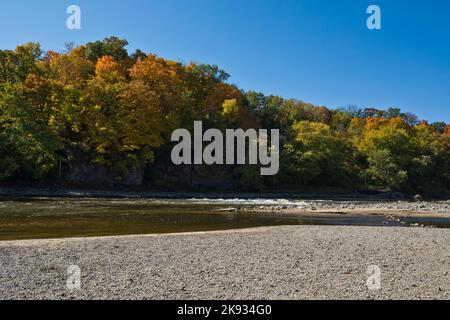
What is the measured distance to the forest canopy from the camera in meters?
54.9

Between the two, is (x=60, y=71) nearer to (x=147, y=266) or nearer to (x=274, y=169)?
(x=274, y=169)

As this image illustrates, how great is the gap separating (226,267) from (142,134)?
53180mm

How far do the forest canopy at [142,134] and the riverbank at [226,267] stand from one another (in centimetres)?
4152

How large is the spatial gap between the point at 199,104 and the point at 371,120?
62.2 m

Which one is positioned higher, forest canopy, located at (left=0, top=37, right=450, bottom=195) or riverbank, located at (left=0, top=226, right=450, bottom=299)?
forest canopy, located at (left=0, top=37, right=450, bottom=195)

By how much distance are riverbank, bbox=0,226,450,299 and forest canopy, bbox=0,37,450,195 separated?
4152cm

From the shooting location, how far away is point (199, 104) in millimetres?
83125

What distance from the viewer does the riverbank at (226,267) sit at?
9484 mm

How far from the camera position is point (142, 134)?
2494 inches

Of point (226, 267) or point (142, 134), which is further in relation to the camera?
point (142, 134)

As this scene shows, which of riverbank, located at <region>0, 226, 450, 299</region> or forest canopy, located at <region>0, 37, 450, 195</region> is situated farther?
forest canopy, located at <region>0, 37, 450, 195</region>

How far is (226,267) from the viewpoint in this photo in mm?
12039

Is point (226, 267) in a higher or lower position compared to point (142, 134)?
lower
